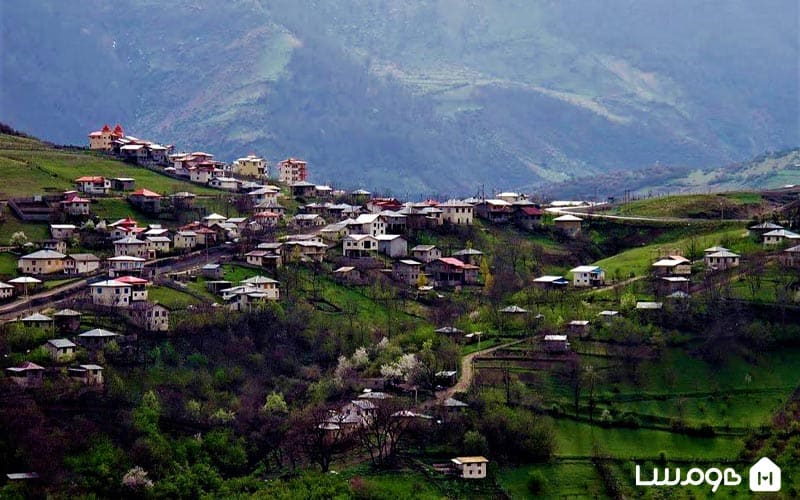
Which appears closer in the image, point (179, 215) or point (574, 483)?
point (574, 483)

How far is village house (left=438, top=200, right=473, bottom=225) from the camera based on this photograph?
109625 millimetres

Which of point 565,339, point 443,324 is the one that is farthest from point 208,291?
point 565,339

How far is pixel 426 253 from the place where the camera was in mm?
100688

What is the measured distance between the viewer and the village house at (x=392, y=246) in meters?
101

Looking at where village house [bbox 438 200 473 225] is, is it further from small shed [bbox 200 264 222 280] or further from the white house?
small shed [bbox 200 264 222 280]

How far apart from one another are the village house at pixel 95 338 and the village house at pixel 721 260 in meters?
32.7

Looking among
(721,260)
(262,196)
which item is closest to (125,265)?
(262,196)

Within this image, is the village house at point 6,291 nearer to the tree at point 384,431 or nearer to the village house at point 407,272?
the tree at point 384,431

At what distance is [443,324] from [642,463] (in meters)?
17.6

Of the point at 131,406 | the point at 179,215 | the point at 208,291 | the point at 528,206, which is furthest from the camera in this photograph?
the point at 528,206

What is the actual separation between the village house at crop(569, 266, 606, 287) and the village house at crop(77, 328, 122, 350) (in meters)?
27.6

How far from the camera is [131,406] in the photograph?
73.4 metres

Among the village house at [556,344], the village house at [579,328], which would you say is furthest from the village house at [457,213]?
the village house at [556,344]

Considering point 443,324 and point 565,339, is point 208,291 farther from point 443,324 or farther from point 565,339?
point 565,339
